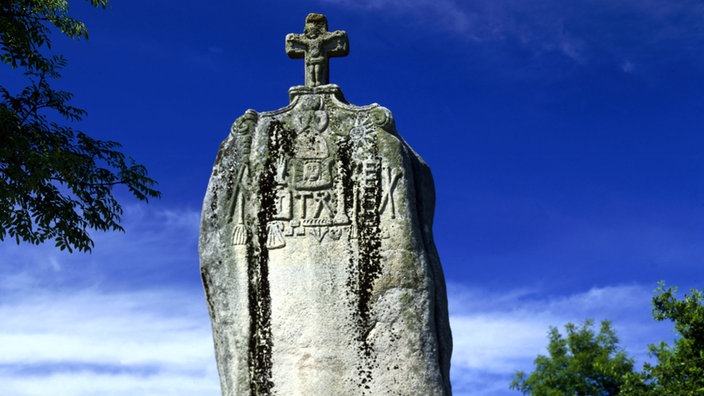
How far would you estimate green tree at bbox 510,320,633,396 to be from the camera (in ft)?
107

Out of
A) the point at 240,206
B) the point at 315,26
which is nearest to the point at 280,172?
the point at 240,206

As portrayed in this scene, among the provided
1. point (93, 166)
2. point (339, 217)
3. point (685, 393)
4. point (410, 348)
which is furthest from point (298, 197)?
point (685, 393)

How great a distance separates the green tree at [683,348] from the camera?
18.6 m

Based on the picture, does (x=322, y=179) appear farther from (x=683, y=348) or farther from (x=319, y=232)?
(x=683, y=348)

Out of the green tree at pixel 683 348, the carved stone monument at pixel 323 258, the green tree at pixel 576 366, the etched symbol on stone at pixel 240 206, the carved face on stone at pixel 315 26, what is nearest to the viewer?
the carved stone monument at pixel 323 258

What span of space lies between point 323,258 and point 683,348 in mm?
13425

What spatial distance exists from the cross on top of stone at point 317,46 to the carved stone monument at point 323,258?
437 millimetres

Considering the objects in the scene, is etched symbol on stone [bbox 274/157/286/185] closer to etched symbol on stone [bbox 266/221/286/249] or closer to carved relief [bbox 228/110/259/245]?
carved relief [bbox 228/110/259/245]

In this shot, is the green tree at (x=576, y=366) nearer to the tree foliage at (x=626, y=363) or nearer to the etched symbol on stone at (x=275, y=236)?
the tree foliage at (x=626, y=363)

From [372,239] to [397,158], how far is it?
0.80 meters

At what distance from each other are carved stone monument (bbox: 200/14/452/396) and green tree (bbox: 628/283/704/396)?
1244cm

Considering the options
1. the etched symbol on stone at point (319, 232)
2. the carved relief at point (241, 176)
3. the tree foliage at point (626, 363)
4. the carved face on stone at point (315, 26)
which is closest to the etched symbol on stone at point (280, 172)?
the carved relief at point (241, 176)

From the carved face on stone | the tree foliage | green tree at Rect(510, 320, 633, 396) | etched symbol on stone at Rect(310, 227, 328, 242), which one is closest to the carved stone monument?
etched symbol on stone at Rect(310, 227, 328, 242)

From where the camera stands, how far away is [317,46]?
9.02 metres
